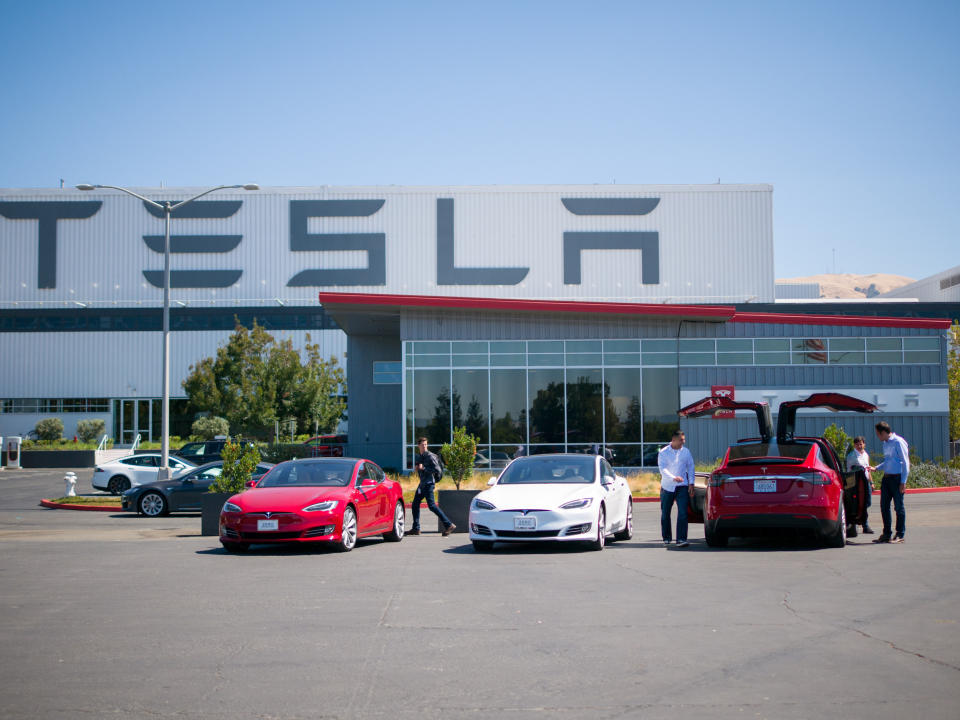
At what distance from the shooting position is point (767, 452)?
45.5 ft

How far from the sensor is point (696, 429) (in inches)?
1385

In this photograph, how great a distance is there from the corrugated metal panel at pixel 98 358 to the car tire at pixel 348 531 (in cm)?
4873

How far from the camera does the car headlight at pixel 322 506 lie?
1410cm

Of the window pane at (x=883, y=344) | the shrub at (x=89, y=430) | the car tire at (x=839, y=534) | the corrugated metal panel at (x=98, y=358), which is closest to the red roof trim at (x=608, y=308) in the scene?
the window pane at (x=883, y=344)

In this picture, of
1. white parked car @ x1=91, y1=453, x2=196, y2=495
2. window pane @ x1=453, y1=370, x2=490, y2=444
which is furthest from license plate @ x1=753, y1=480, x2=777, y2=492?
window pane @ x1=453, y1=370, x2=490, y2=444

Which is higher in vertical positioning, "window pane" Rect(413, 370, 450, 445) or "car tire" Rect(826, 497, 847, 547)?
"window pane" Rect(413, 370, 450, 445)

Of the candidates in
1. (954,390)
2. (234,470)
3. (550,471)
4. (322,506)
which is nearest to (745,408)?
(550,471)

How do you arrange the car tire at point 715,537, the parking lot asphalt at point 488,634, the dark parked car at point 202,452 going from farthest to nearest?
the dark parked car at point 202,452 < the car tire at point 715,537 < the parking lot asphalt at point 488,634

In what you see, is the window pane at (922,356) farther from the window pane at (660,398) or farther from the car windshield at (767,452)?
the car windshield at (767,452)

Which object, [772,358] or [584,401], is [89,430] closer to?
[584,401]

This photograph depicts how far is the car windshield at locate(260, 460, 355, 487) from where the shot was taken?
15.2m

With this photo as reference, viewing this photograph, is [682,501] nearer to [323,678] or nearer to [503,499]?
[503,499]

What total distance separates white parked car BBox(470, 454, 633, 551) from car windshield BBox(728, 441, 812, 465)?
77.1 inches

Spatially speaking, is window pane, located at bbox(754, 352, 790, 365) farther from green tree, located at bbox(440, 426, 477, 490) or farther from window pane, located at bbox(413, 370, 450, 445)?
green tree, located at bbox(440, 426, 477, 490)
